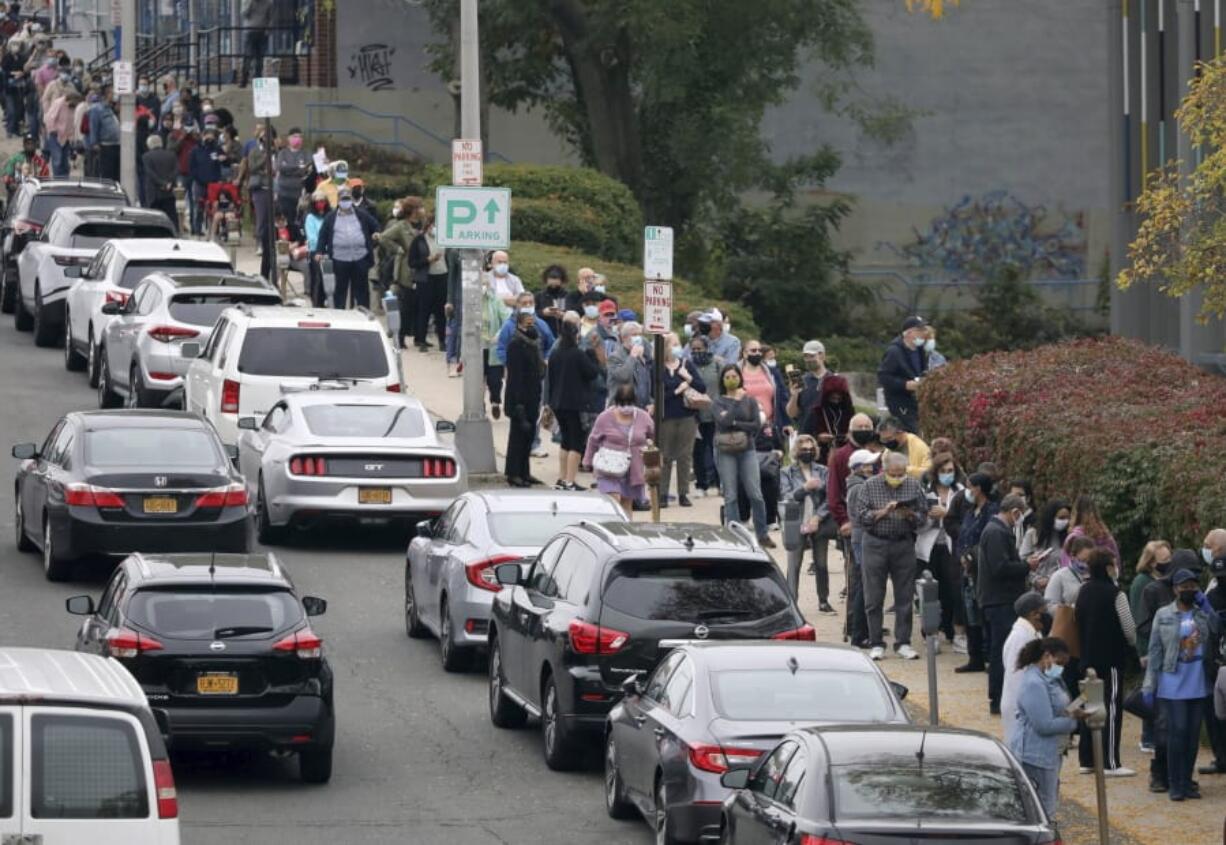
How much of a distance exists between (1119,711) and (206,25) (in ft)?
155

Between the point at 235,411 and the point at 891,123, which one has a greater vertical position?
the point at 891,123

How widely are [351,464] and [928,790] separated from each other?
13.5 metres

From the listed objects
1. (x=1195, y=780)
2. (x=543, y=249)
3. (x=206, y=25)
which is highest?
(x=206, y=25)

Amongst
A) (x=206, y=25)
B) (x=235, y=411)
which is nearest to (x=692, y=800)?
(x=235, y=411)

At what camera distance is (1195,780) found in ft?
55.2

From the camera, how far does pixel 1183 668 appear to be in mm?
16438

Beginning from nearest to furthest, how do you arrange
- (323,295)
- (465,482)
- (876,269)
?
(465,482) → (323,295) → (876,269)

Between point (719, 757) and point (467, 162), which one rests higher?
point (467, 162)

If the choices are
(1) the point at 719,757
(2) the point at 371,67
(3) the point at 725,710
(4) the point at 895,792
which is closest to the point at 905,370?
(3) the point at 725,710

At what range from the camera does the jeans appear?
24828 millimetres

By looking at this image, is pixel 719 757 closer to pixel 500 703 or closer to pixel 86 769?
pixel 86 769

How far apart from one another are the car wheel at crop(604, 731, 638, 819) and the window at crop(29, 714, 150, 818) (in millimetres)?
5061

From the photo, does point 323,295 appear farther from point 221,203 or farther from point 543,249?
point 221,203

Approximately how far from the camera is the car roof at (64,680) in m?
11.3
